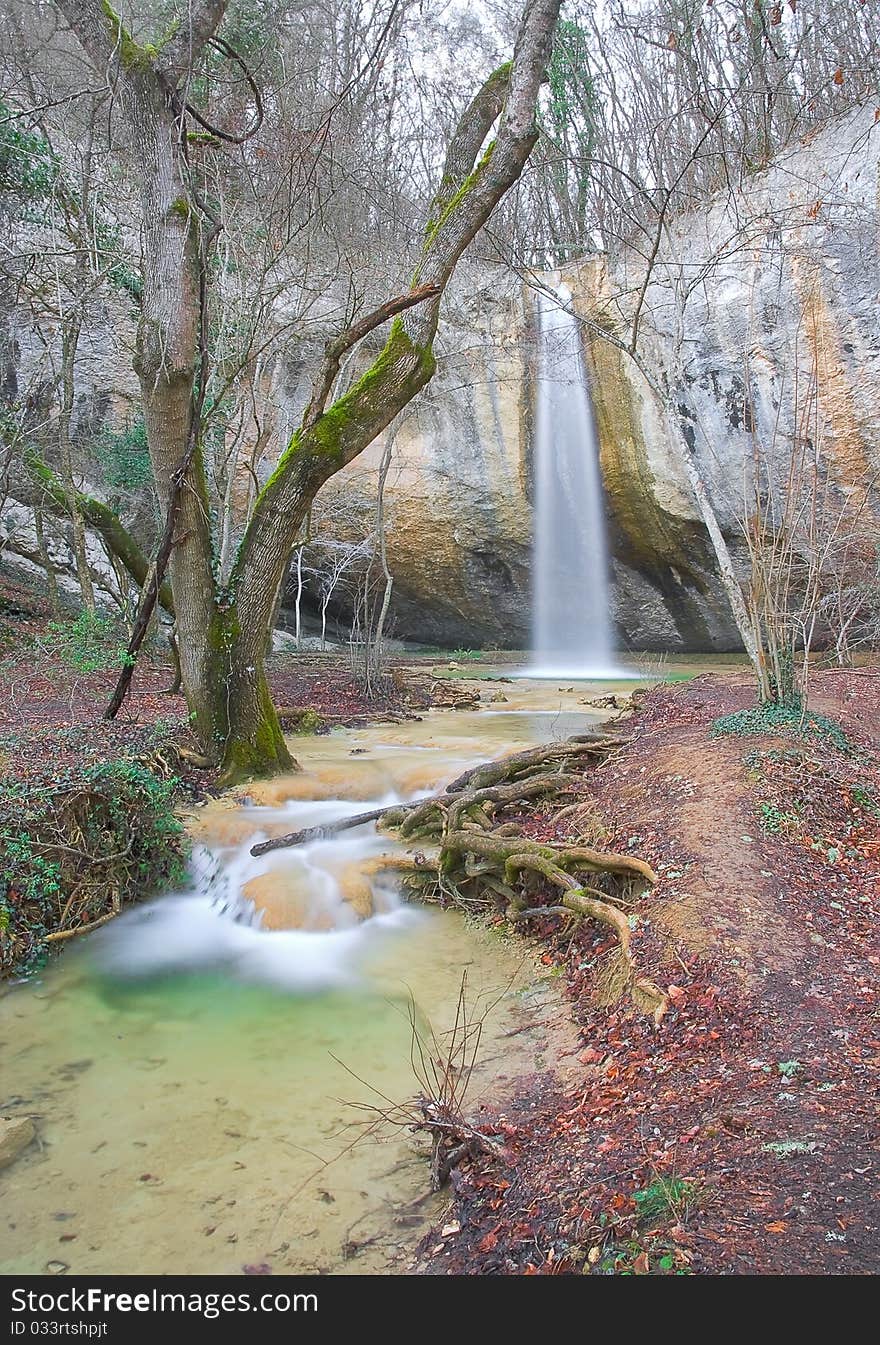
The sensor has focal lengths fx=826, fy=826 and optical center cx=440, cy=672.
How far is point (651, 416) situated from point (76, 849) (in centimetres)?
1464

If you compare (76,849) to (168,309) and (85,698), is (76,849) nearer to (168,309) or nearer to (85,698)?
(168,309)

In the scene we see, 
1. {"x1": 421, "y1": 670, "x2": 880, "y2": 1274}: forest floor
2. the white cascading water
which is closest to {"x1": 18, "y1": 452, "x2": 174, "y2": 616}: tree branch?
the white cascading water

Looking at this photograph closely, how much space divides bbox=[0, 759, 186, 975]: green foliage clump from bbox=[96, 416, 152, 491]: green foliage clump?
10.6m

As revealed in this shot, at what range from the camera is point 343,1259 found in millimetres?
2559

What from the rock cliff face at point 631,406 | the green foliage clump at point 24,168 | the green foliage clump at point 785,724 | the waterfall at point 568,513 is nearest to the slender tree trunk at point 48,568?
A: the rock cliff face at point 631,406

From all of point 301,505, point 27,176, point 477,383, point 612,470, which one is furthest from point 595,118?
point 301,505

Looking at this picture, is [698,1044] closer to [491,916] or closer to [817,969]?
[817,969]

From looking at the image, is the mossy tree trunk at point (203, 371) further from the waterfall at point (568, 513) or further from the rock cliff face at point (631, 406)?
the waterfall at point (568, 513)

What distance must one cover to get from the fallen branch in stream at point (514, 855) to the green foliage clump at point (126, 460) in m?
10.6

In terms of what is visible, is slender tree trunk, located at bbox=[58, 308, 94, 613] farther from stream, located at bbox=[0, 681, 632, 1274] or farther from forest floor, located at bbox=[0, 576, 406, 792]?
stream, located at bbox=[0, 681, 632, 1274]

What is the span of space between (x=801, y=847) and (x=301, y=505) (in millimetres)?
4811

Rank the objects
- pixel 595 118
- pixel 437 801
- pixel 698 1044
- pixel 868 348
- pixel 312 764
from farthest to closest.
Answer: pixel 595 118, pixel 868 348, pixel 312 764, pixel 437 801, pixel 698 1044

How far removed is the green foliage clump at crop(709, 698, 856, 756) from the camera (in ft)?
20.0

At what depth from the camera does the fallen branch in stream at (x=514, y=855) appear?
Result: 4590 mm
